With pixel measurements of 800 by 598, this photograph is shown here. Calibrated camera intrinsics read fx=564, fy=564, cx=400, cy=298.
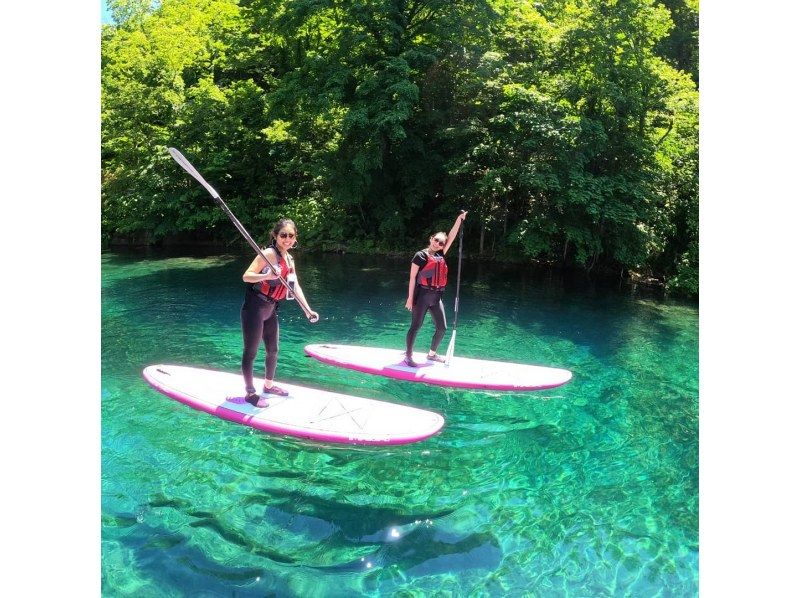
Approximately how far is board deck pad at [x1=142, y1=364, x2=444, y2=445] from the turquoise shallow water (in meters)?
0.30

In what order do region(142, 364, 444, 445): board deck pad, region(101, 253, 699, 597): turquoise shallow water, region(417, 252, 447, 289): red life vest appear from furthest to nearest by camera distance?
region(417, 252, 447, 289): red life vest → region(142, 364, 444, 445): board deck pad → region(101, 253, 699, 597): turquoise shallow water

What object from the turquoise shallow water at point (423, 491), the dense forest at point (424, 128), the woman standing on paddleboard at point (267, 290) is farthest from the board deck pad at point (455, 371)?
the dense forest at point (424, 128)

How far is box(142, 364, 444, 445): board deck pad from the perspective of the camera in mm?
4996

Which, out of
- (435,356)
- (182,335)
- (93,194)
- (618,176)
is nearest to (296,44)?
(618,176)

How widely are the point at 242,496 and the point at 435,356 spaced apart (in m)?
3.35

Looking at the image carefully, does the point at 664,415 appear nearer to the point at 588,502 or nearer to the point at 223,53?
the point at 588,502

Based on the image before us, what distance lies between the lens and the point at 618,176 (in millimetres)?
14391

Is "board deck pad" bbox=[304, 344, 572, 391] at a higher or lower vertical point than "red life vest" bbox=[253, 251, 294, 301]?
lower

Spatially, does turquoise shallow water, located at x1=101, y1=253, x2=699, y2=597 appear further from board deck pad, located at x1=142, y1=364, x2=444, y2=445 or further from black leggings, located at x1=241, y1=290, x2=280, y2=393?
black leggings, located at x1=241, y1=290, x2=280, y2=393

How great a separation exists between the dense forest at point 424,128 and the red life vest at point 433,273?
8090 mm

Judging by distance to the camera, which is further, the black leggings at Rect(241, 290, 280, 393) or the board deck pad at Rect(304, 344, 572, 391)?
the board deck pad at Rect(304, 344, 572, 391)

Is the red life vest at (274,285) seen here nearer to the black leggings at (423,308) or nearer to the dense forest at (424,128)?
the black leggings at (423,308)

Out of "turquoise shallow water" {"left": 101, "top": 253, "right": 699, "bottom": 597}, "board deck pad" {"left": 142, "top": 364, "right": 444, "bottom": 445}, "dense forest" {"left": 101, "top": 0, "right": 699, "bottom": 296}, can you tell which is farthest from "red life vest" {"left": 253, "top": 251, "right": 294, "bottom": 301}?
"dense forest" {"left": 101, "top": 0, "right": 699, "bottom": 296}

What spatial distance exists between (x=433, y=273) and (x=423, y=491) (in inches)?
109
